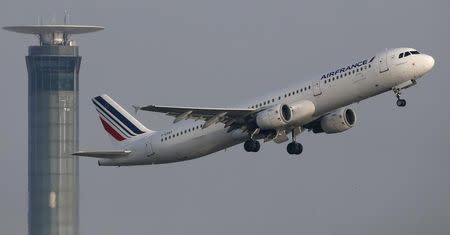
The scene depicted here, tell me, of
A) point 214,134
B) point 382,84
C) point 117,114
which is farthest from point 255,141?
point 117,114

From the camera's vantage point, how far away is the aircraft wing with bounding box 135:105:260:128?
115925 millimetres

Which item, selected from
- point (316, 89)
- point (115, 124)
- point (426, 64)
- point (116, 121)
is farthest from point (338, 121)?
point (116, 121)

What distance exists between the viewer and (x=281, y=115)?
115750mm

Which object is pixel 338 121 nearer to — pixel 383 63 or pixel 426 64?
pixel 383 63

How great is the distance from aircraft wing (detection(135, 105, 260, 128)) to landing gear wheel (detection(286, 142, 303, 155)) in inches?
233

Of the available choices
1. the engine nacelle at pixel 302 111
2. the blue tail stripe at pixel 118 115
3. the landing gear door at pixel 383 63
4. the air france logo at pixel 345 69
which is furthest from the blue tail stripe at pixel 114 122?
the landing gear door at pixel 383 63

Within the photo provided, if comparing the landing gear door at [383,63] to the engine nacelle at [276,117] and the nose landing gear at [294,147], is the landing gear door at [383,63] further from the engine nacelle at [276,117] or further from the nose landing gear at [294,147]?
the nose landing gear at [294,147]

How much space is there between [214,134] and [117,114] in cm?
1764

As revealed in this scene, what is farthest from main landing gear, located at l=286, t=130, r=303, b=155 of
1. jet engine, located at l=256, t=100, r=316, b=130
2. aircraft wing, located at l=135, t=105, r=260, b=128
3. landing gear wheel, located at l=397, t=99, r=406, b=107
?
landing gear wheel, located at l=397, t=99, r=406, b=107

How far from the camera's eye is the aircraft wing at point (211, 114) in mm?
115925

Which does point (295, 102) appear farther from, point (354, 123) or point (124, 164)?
point (124, 164)

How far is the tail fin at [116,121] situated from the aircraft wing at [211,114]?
46.8 feet

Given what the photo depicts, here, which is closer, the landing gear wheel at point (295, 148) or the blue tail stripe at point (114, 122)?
the landing gear wheel at point (295, 148)

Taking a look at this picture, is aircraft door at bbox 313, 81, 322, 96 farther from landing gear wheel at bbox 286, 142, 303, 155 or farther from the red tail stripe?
the red tail stripe
